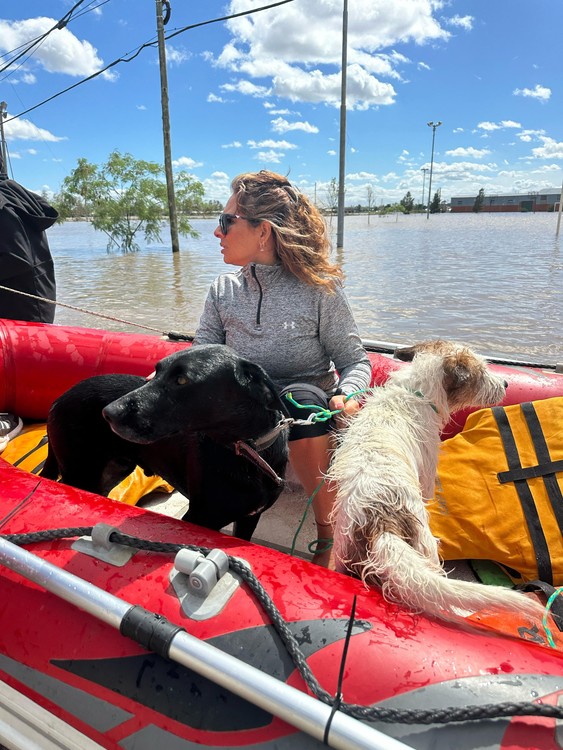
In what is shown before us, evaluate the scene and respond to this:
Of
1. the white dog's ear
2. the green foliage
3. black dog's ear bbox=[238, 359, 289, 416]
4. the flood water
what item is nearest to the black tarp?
the flood water

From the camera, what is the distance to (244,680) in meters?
1.01

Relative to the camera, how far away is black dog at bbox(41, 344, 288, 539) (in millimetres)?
1636

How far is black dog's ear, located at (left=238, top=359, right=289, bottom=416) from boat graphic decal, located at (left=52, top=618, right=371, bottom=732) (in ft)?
2.55

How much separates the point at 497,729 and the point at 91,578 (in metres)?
1.08

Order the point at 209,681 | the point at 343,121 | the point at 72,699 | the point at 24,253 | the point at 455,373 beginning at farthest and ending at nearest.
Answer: the point at 343,121
the point at 24,253
the point at 455,373
the point at 72,699
the point at 209,681

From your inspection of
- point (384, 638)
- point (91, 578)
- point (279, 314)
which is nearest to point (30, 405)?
point (279, 314)

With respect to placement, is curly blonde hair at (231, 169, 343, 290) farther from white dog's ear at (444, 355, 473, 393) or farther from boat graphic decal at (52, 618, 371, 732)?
boat graphic decal at (52, 618, 371, 732)

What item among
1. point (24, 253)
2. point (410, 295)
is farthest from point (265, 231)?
point (410, 295)

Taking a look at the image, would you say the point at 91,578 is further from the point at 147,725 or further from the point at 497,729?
the point at 497,729

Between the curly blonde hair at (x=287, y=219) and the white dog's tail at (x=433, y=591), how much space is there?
139 centimetres

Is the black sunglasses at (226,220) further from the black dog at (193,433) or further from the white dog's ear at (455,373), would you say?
the white dog's ear at (455,373)

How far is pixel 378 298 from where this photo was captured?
10969 millimetres

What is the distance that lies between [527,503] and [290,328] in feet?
4.34

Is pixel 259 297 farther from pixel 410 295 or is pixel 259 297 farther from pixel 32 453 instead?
pixel 410 295
